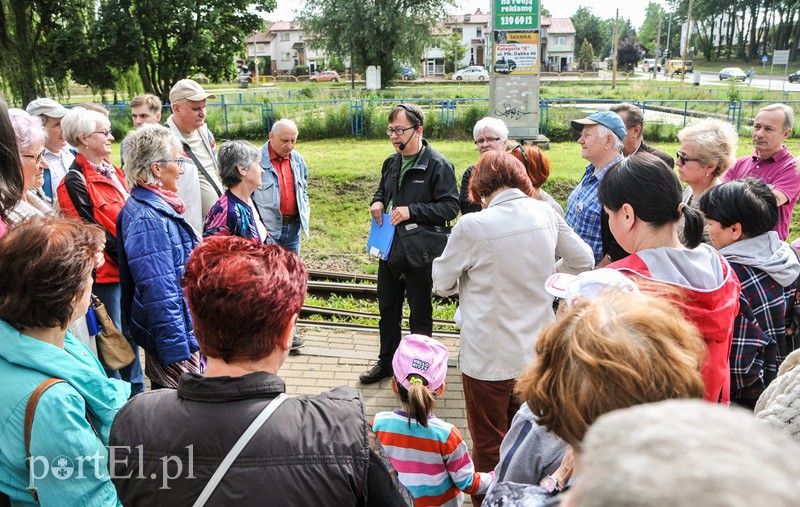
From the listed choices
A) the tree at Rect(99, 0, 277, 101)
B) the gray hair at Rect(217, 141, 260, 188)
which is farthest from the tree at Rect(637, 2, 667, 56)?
the gray hair at Rect(217, 141, 260, 188)

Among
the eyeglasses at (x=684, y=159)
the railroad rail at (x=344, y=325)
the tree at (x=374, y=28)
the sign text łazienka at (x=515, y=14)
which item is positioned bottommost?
the railroad rail at (x=344, y=325)

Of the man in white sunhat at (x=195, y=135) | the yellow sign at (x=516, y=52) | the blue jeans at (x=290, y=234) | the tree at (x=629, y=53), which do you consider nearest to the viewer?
→ the man in white sunhat at (x=195, y=135)

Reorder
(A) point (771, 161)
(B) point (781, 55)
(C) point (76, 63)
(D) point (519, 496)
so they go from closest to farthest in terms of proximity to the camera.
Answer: (D) point (519, 496), (A) point (771, 161), (C) point (76, 63), (B) point (781, 55)

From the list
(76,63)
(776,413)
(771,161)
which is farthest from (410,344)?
(76,63)

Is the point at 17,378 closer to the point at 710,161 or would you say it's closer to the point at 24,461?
the point at 24,461

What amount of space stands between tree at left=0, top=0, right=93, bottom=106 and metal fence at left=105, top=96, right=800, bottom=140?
2.65m

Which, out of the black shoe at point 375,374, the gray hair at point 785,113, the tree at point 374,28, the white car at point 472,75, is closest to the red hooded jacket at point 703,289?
the black shoe at point 375,374

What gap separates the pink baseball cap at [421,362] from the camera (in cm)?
258

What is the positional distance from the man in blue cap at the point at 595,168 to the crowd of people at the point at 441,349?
16mm

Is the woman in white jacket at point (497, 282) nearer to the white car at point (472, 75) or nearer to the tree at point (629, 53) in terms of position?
the white car at point (472, 75)

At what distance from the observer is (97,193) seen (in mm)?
3932

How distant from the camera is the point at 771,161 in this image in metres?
4.76

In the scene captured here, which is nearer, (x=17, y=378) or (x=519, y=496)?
(x=519, y=496)

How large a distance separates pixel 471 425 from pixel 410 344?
0.89m
